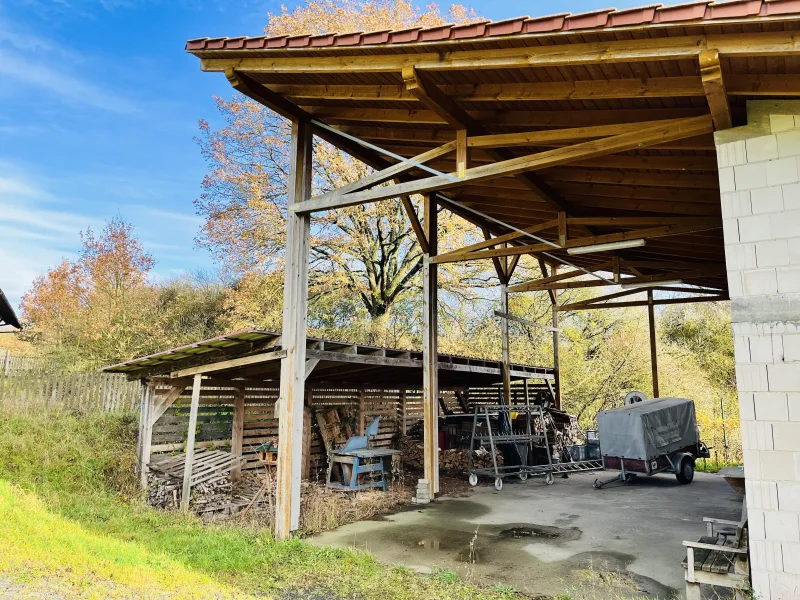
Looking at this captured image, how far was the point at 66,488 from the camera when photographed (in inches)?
305

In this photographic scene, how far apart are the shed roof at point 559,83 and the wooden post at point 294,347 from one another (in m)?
0.72

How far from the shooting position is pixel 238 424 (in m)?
8.84

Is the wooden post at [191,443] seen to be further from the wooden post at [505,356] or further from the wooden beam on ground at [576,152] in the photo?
the wooden post at [505,356]

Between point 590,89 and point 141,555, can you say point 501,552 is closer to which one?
point 141,555

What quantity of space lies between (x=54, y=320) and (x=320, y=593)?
14.5 metres

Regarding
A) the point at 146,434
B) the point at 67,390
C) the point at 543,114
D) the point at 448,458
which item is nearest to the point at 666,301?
the point at 448,458

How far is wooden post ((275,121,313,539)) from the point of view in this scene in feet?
20.4

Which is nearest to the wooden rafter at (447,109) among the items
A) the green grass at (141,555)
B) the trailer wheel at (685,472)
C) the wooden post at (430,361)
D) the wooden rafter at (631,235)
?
the wooden rafter at (631,235)

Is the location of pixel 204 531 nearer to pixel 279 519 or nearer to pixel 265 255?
pixel 279 519

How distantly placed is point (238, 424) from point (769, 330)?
300 inches

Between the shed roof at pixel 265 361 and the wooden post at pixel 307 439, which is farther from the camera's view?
the wooden post at pixel 307 439

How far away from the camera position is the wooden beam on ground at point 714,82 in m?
3.58

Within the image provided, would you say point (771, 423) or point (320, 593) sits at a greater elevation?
point (771, 423)

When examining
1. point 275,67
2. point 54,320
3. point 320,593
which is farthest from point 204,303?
point 320,593
